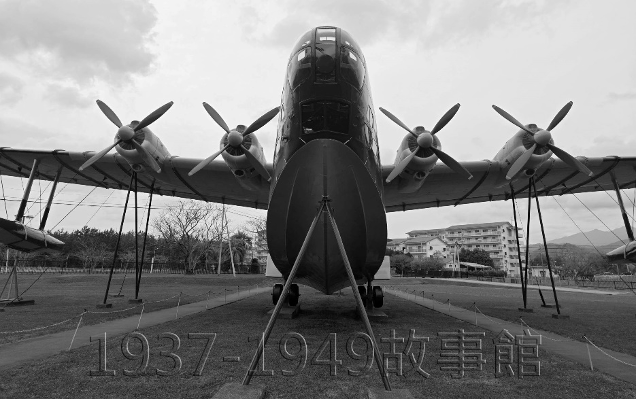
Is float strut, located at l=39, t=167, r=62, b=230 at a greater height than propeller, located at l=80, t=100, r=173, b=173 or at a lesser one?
lesser

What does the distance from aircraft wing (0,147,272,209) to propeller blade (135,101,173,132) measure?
61.7 inches

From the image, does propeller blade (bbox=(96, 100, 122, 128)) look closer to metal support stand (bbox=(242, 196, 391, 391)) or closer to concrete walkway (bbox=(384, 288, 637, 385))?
metal support stand (bbox=(242, 196, 391, 391))

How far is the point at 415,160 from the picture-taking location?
1085cm

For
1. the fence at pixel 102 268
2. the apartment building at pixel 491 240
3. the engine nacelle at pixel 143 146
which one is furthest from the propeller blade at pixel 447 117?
the apartment building at pixel 491 240

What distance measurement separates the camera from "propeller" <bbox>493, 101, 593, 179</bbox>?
1123 cm

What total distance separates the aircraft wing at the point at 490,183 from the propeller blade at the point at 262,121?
5041 millimetres

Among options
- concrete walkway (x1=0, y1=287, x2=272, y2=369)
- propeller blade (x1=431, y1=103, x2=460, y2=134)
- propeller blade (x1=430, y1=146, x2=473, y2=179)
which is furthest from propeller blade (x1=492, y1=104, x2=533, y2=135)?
concrete walkway (x1=0, y1=287, x2=272, y2=369)

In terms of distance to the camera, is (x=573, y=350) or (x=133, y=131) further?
(x=133, y=131)

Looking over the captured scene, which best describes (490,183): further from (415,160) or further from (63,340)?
(63,340)

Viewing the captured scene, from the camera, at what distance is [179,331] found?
32.3 feet

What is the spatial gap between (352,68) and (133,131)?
27.8 ft

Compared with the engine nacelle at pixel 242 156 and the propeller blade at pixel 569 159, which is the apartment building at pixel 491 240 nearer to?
the propeller blade at pixel 569 159

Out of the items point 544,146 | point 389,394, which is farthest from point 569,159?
point 389,394

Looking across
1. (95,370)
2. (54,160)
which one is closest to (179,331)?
(95,370)
